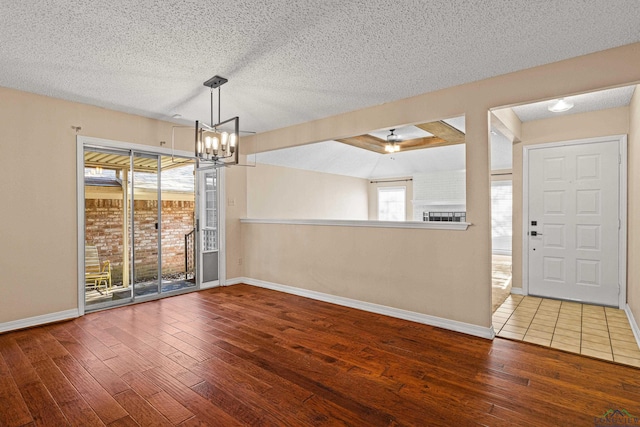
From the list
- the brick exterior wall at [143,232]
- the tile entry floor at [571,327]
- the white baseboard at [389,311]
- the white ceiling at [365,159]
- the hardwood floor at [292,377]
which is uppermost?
the white ceiling at [365,159]

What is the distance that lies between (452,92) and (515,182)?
7.24ft

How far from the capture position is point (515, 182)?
4797 millimetres

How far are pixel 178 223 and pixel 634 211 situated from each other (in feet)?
19.7

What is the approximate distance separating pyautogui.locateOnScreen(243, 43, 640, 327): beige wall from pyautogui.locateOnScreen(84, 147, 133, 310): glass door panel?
2.75 meters

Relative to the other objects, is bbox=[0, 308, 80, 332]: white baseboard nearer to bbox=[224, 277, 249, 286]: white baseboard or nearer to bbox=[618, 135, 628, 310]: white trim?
bbox=[224, 277, 249, 286]: white baseboard

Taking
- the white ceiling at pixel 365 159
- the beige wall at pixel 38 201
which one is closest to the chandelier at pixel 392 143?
the white ceiling at pixel 365 159

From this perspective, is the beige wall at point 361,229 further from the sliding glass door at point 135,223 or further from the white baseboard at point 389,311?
→ the sliding glass door at point 135,223

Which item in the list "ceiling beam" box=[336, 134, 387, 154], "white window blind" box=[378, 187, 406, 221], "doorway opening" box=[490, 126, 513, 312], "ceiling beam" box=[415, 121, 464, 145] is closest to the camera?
"ceiling beam" box=[415, 121, 464, 145]

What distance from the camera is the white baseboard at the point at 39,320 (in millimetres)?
3393

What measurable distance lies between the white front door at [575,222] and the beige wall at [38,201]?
600cm

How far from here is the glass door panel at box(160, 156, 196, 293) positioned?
16.2ft

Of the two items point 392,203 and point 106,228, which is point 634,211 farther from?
point 106,228

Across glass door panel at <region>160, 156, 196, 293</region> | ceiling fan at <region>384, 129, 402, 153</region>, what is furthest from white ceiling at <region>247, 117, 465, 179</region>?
glass door panel at <region>160, 156, 196, 293</region>

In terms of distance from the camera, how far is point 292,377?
243 centimetres
